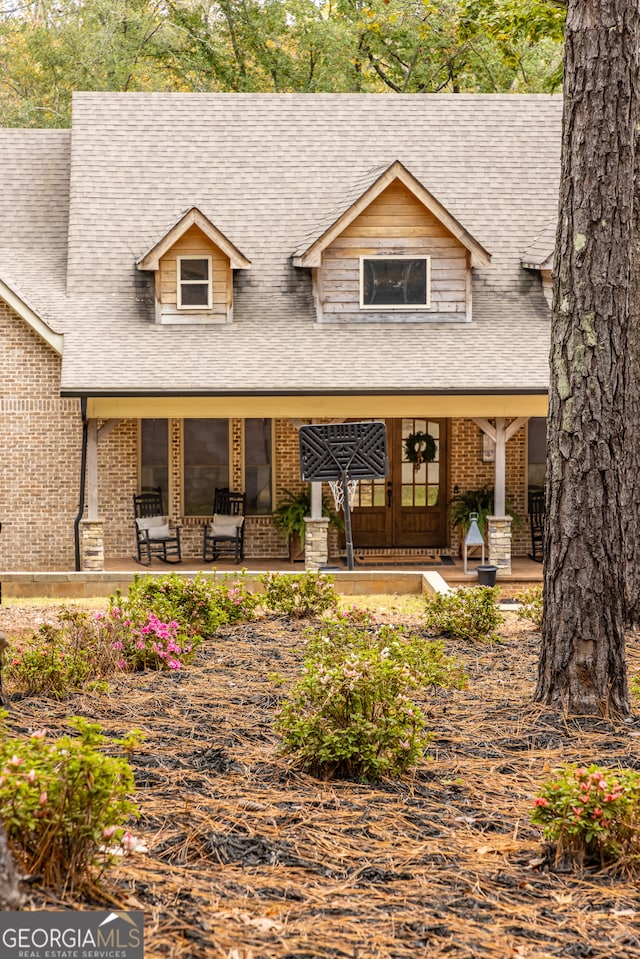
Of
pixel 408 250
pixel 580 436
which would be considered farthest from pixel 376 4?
pixel 580 436

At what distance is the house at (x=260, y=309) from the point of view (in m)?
16.7

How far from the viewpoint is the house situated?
54.7 feet

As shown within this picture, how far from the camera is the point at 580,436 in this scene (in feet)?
20.7

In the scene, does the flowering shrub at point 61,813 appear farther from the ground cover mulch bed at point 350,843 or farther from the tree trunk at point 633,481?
the tree trunk at point 633,481

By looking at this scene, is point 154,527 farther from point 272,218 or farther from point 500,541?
point 272,218

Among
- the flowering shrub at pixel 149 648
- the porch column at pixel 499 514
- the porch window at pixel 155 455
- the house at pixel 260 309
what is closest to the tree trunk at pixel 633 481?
the flowering shrub at pixel 149 648

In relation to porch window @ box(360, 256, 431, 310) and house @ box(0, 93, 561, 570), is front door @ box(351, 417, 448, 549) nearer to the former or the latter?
house @ box(0, 93, 561, 570)

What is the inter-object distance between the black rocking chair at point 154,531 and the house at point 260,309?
241 mm

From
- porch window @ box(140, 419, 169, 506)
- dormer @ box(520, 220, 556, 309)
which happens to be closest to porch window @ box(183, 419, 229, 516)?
porch window @ box(140, 419, 169, 506)

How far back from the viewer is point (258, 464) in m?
18.7

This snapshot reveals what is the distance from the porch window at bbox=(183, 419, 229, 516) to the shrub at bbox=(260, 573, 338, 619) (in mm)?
8702

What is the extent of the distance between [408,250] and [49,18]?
19457 mm

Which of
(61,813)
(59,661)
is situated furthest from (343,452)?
(61,813)

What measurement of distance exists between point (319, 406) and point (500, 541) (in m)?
3.43
